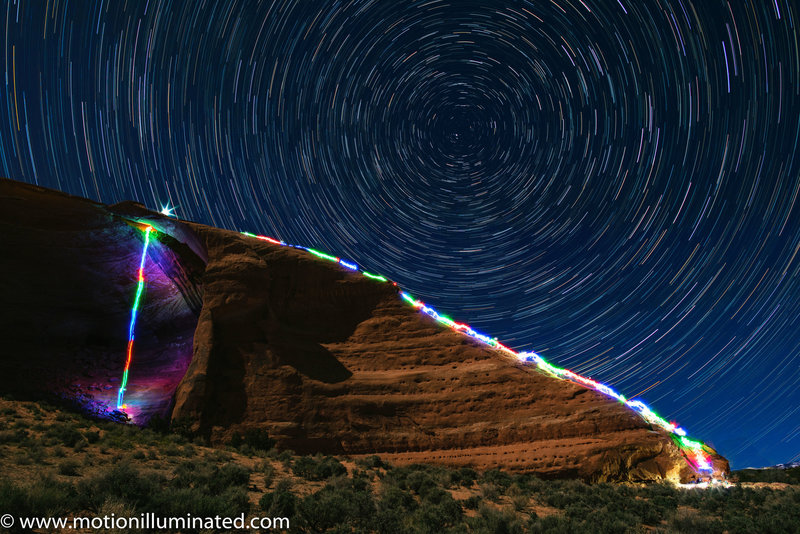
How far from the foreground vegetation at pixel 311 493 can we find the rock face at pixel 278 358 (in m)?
2.02

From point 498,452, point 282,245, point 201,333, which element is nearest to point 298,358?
point 201,333

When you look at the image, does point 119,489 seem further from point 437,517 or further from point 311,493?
point 437,517

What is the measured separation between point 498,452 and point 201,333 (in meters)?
15.5

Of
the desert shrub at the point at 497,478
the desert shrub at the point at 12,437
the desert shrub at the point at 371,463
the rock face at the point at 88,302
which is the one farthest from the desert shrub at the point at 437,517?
the rock face at the point at 88,302

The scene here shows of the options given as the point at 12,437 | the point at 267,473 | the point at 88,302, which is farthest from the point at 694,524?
the point at 88,302

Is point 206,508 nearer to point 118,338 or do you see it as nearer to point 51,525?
point 51,525

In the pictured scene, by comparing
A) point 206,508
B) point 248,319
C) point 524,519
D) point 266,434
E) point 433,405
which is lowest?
point 524,519

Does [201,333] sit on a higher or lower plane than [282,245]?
lower

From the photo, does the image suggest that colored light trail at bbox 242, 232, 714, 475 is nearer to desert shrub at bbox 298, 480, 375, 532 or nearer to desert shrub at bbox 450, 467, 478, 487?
desert shrub at bbox 450, 467, 478, 487

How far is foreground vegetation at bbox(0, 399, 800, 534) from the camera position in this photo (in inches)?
277

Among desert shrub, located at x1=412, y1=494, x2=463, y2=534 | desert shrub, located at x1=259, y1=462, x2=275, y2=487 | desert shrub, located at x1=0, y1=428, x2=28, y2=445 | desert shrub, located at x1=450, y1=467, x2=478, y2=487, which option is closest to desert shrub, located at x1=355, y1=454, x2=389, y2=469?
desert shrub, located at x1=450, y1=467, x2=478, y2=487

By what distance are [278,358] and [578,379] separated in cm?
1537

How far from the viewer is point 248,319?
70.6 ft

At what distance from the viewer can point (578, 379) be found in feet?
68.8
